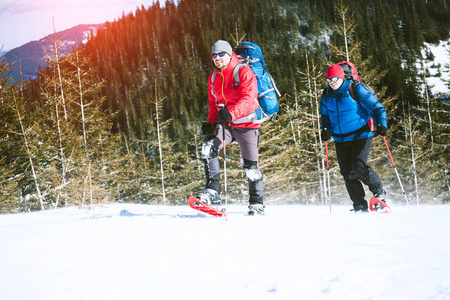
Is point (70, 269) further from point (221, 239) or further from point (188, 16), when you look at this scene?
point (188, 16)

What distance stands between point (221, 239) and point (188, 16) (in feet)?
382

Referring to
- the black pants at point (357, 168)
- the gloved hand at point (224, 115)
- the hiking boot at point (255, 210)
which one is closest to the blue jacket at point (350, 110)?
the black pants at point (357, 168)

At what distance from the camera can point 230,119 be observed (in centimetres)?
367

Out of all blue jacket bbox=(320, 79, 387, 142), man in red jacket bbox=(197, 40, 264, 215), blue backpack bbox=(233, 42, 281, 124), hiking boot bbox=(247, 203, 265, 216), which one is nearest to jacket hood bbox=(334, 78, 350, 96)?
blue jacket bbox=(320, 79, 387, 142)

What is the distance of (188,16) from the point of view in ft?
357

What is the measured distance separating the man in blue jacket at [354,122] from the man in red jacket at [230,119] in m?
1.16

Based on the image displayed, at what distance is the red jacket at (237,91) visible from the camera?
372cm

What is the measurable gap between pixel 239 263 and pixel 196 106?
238 ft

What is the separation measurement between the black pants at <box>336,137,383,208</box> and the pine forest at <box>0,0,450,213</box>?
419cm

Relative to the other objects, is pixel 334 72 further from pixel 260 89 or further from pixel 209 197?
pixel 209 197

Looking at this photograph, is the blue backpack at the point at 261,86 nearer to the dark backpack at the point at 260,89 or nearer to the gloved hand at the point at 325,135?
the dark backpack at the point at 260,89

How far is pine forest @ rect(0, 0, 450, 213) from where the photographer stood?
15.1m

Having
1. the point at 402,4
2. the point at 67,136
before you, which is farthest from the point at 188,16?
the point at 67,136

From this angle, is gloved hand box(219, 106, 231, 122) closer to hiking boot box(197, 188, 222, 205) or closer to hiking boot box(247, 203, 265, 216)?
hiking boot box(197, 188, 222, 205)
